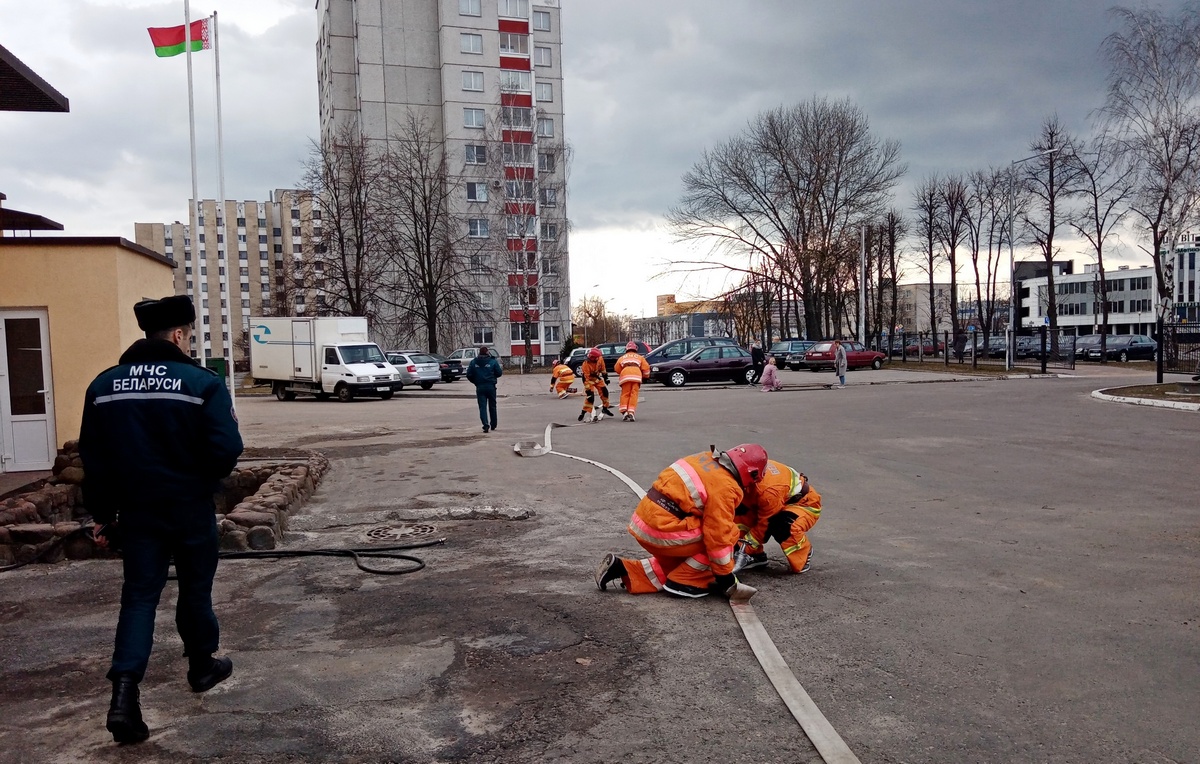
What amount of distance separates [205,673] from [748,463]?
132 inches

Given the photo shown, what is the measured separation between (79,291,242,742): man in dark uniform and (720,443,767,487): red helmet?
3.04 meters

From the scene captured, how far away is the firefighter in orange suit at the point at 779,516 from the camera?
6125mm

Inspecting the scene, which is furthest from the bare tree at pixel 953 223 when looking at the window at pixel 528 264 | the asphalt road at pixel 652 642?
the asphalt road at pixel 652 642

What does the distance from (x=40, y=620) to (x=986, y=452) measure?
11.8 meters

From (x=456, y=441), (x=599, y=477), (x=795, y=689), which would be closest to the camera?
(x=795, y=689)

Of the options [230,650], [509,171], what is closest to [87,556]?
[230,650]

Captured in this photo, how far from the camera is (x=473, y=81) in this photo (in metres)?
67.5

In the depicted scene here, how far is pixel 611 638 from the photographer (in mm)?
5031

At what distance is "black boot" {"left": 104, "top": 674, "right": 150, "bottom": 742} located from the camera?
3699 millimetres

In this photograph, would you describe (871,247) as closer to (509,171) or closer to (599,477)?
(509,171)

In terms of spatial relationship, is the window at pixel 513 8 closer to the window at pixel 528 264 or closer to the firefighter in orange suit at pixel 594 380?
the window at pixel 528 264

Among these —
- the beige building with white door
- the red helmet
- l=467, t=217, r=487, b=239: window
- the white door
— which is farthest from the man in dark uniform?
l=467, t=217, r=487, b=239: window

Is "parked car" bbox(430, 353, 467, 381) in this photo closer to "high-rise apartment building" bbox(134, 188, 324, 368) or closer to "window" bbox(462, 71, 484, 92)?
"window" bbox(462, 71, 484, 92)

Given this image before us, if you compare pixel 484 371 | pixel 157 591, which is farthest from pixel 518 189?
pixel 157 591
